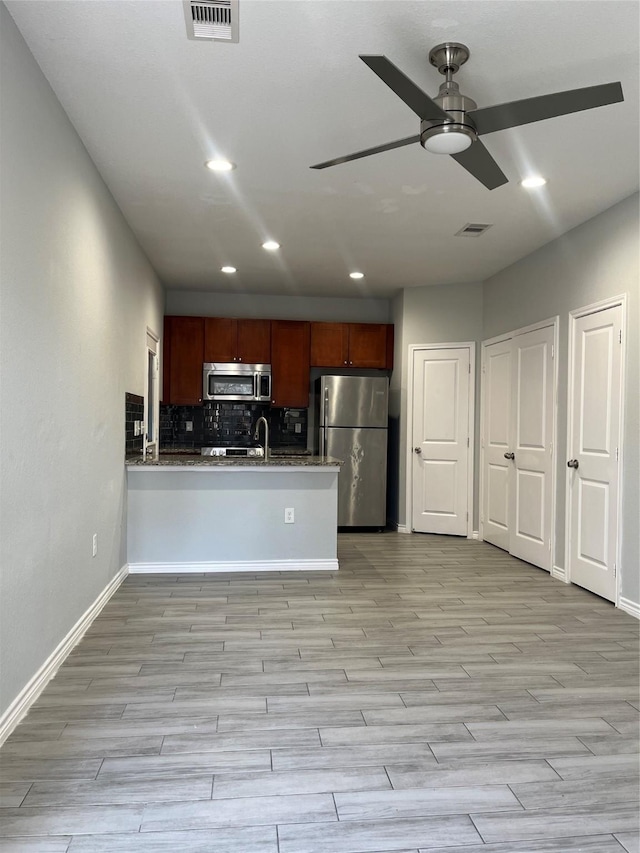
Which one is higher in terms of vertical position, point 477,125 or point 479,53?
point 479,53

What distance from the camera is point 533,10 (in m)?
2.14

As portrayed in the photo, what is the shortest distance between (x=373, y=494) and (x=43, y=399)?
14.7 ft

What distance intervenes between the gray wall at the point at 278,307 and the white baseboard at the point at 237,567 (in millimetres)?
3297

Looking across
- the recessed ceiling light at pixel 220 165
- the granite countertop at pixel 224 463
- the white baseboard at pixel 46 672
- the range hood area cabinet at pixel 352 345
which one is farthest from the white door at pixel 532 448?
the white baseboard at pixel 46 672

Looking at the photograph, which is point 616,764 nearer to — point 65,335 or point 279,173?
point 65,335

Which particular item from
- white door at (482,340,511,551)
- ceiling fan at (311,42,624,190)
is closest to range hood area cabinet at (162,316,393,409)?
white door at (482,340,511,551)

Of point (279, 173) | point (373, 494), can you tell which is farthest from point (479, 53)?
point (373, 494)

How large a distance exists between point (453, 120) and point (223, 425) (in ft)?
17.4

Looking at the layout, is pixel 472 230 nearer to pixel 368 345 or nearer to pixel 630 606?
pixel 368 345

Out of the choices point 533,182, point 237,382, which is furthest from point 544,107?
point 237,382

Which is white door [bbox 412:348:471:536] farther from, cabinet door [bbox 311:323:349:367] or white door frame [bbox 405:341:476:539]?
cabinet door [bbox 311:323:349:367]

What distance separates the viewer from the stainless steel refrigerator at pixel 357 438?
659 cm

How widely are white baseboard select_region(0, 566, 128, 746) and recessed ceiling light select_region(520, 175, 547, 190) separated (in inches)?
139

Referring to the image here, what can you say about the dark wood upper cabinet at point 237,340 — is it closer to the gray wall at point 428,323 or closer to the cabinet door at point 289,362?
the cabinet door at point 289,362
